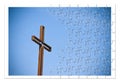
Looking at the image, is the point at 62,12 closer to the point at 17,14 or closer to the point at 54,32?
the point at 54,32

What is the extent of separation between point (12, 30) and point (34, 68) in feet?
0.90

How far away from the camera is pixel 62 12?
4.91ft

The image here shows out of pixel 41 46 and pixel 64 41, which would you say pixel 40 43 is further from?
pixel 64 41

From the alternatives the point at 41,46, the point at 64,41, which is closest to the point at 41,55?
the point at 41,46

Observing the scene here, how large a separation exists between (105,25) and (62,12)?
0.90 feet

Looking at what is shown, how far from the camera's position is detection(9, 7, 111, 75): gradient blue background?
1.48m

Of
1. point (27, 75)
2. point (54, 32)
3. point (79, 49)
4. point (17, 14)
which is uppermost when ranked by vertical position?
point (17, 14)

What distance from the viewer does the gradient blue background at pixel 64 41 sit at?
148 centimetres

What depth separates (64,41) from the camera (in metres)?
1.48

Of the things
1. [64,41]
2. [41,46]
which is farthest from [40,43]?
[64,41]
